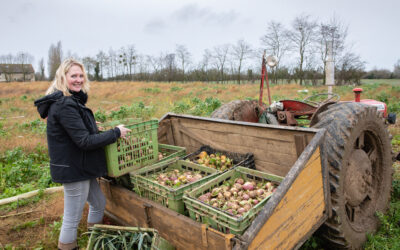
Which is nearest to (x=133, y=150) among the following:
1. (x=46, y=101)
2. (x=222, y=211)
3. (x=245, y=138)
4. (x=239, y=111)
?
(x=46, y=101)

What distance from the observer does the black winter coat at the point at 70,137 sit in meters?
2.61

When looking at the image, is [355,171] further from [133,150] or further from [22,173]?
[22,173]

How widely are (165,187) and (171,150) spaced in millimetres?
1475

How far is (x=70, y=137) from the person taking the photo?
8.92ft

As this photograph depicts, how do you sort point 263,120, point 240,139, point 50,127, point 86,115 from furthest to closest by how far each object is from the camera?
point 263,120
point 240,139
point 86,115
point 50,127

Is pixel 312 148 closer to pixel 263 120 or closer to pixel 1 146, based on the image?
pixel 263 120

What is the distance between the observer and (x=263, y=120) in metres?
4.83

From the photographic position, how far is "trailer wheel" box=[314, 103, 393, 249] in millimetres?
2846

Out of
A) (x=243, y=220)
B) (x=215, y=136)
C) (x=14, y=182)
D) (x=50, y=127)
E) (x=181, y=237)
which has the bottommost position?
(x=14, y=182)

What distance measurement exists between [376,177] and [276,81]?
34122 mm

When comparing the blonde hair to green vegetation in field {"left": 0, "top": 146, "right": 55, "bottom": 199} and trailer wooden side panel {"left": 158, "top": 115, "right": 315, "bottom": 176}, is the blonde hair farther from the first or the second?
green vegetation in field {"left": 0, "top": 146, "right": 55, "bottom": 199}

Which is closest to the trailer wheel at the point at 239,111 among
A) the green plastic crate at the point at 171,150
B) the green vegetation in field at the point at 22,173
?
the green plastic crate at the point at 171,150

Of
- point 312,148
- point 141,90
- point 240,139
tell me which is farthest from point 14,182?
point 141,90

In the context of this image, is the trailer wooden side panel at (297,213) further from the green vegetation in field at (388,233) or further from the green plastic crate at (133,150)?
the green plastic crate at (133,150)
